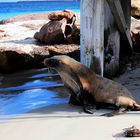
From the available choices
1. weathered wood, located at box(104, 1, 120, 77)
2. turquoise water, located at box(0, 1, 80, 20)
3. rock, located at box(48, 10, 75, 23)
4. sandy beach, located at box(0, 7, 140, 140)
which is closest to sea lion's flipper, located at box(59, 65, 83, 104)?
sandy beach, located at box(0, 7, 140, 140)

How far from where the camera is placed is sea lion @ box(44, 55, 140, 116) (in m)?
6.47

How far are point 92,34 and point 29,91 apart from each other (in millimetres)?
1443

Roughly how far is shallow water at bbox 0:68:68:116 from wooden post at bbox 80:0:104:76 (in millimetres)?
625

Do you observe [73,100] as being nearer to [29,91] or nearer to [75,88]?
[75,88]

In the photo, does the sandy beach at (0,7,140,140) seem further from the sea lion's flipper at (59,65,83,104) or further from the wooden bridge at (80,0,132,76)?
the wooden bridge at (80,0,132,76)

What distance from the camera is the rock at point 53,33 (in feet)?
34.7

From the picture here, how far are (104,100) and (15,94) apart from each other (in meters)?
1.94

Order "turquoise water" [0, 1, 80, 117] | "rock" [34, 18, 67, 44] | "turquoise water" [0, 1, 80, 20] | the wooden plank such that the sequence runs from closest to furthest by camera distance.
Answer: "turquoise water" [0, 1, 80, 117]
the wooden plank
"rock" [34, 18, 67, 44]
"turquoise water" [0, 1, 80, 20]

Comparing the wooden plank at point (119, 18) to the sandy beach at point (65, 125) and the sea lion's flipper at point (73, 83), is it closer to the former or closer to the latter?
the sea lion's flipper at point (73, 83)

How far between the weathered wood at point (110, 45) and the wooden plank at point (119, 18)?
12cm

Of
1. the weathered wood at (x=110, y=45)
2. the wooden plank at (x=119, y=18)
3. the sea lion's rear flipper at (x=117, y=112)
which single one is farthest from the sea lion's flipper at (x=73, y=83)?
the weathered wood at (x=110, y=45)

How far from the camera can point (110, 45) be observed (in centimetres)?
826

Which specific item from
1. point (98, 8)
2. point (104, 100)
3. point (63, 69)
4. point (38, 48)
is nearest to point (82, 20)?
point (98, 8)

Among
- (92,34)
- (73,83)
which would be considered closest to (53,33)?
(92,34)
